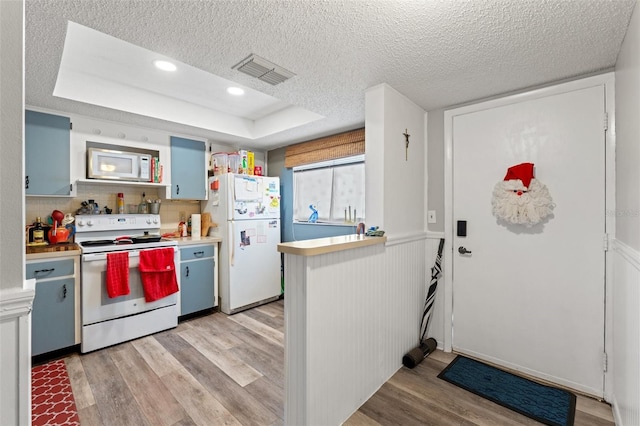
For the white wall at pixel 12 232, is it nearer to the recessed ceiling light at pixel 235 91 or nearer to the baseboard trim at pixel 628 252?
the recessed ceiling light at pixel 235 91

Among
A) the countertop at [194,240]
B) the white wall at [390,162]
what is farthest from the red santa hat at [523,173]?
the countertop at [194,240]

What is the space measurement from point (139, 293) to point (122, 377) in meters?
0.86

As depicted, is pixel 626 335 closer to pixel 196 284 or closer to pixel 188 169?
pixel 196 284

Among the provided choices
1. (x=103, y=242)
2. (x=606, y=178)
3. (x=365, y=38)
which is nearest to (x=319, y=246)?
(x=365, y=38)

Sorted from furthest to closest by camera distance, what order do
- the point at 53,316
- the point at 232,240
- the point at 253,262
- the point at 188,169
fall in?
the point at 253,262
the point at 188,169
the point at 232,240
the point at 53,316

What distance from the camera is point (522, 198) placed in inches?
88.4

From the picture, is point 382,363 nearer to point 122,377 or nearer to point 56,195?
point 122,377

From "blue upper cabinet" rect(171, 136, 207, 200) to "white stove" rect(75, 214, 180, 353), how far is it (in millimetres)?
455

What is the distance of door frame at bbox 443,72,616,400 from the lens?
1969 millimetres

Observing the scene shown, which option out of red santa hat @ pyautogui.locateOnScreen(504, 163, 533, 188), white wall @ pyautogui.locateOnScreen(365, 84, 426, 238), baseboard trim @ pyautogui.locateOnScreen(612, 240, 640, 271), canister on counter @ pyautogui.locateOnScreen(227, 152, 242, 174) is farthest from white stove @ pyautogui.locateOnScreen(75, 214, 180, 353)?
baseboard trim @ pyautogui.locateOnScreen(612, 240, 640, 271)

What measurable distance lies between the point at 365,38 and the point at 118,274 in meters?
2.84

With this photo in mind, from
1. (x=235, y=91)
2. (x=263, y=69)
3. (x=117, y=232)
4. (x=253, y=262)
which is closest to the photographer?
(x=263, y=69)

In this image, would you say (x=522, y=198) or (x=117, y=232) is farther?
(x=117, y=232)

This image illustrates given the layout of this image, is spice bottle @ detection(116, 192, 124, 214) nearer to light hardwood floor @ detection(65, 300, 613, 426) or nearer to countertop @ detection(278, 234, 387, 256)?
light hardwood floor @ detection(65, 300, 613, 426)
